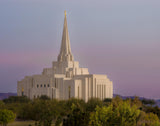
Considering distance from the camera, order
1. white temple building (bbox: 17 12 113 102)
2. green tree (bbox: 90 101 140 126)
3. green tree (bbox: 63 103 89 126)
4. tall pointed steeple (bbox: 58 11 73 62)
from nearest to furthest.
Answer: green tree (bbox: 90 101 140 126)
green tree (bbox: 63 103 89 126)
white temple building (bbox: 17 12 113 102)
tall pointed steeple (bbox: 58 11 73 62)

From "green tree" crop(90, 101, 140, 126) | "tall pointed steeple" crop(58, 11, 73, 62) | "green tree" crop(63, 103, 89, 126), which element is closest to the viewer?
"green tree" crop(90, 101, 140, 126)

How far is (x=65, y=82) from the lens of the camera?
56562 millimetres

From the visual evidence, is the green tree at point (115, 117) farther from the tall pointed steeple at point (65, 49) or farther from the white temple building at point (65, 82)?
the tall pointed steeple at point (65, 49)

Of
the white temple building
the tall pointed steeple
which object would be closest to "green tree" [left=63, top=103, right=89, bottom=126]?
the white temple building

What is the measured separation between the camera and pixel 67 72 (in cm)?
5966

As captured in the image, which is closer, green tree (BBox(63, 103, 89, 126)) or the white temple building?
green tree (BBox(63, 103, 89, 126))

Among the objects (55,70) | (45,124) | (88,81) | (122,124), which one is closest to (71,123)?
(45,124)

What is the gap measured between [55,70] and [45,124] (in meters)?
39.1

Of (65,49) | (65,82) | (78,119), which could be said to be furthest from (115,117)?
(65,49)

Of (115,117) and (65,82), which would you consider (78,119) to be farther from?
(65,82)

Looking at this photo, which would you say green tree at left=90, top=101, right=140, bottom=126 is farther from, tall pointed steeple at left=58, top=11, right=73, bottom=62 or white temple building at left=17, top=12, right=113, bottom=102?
tall pointed steeple at left=58, top=11, right=73, bottom=62

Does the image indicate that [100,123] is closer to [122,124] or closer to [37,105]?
[122,124]

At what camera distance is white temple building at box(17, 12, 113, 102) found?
5622 centimetres

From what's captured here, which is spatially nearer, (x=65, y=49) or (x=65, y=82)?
(x=65, y=82)
